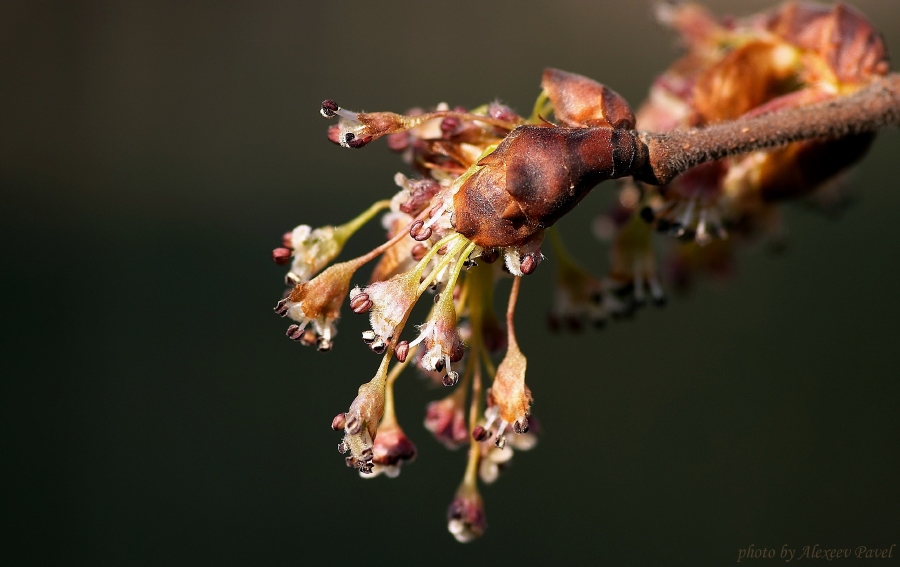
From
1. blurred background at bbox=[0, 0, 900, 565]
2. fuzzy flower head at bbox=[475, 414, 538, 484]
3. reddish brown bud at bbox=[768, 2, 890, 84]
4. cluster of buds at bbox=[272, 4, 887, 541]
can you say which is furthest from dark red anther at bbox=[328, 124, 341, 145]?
blurred background at bbox=[0, 0, 900, 565]

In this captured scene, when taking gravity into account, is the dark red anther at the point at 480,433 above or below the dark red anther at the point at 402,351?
below

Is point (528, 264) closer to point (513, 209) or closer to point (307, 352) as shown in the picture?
point (513, 209)

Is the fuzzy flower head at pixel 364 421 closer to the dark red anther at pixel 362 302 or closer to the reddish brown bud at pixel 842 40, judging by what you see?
the dark red anther at pixel 362 302

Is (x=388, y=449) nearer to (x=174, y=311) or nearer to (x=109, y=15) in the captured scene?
(x=174, y=311)

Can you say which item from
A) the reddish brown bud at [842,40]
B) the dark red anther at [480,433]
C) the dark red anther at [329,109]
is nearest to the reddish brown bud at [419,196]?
the dark red anther at [329,109]

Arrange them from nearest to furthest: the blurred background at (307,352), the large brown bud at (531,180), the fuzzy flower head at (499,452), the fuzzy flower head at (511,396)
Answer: the large brown bud at (531,180)
the fuzzy flower head at (511,396)
the fuzzy flower head at (499,452)
the blurred background at (307,352)

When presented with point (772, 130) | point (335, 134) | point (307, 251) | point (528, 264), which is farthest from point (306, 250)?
point (772, 130)
